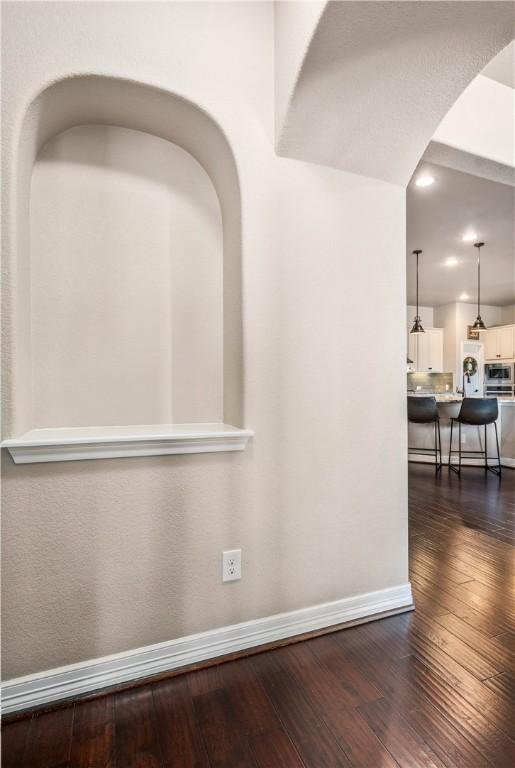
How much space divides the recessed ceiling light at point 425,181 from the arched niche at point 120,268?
2205 mm

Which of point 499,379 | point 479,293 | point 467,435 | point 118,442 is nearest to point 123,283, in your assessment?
point 118,442

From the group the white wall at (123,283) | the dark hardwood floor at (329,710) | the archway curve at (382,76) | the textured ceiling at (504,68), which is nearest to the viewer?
the dark hardwood floor at (329,710)

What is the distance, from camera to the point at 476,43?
4.34 feet

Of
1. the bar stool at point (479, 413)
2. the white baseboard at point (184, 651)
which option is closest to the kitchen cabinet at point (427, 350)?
the bar stool at point (479, 413)

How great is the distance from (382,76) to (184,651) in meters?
2.37

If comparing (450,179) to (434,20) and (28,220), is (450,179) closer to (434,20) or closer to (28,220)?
(434,20)

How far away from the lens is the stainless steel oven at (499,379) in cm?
763

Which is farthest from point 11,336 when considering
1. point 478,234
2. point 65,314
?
point 478,234

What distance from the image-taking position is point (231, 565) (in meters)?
1.52

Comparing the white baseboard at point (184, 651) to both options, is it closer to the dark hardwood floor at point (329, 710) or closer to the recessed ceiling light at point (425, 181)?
the dark hardwood floor at point (329, 710)

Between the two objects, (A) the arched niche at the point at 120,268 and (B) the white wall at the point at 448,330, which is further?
(B) the white wall at the point at 448,330

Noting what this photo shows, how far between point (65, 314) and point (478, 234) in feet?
15.4

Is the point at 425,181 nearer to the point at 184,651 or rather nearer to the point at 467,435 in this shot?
the point at 467,435

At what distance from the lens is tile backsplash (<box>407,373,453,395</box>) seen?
7457mm
